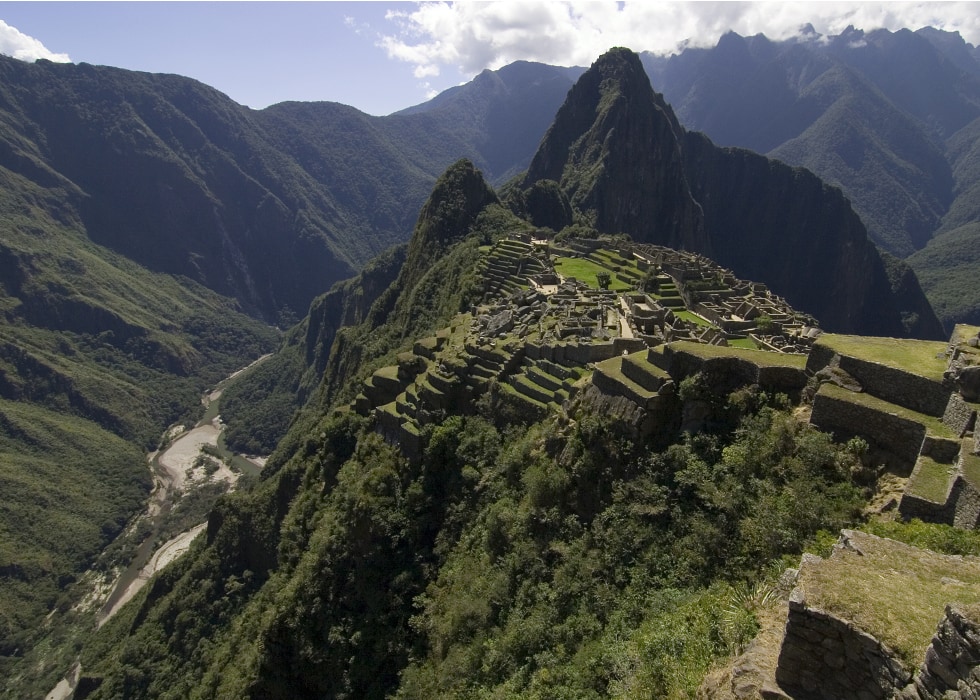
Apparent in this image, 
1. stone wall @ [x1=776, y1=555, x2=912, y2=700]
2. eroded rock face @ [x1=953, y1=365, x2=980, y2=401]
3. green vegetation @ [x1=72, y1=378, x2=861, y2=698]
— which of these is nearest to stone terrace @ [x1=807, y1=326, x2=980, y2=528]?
eroded rock face @ [x1=953, y1=365, x2=980, y2=401]

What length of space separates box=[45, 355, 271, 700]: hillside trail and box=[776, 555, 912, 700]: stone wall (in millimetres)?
67292

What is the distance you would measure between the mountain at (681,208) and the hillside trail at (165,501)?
315ft

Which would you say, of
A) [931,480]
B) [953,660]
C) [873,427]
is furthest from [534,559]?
[953,660]

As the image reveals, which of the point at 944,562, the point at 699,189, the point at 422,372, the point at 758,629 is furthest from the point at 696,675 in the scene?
the point at 699,189

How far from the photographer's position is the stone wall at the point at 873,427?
12.6 m

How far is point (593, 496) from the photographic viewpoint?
1773 cm

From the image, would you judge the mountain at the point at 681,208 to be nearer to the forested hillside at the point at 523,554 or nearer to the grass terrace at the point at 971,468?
the forested hillside at the point at 523,554

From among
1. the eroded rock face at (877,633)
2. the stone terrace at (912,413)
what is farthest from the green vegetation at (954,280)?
the eroded rock face at (877,633)

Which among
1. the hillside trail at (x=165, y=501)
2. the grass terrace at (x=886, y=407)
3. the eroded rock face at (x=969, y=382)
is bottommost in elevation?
the hillside trail at (x=165, y=501)

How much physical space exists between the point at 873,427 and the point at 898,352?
287 centimetres

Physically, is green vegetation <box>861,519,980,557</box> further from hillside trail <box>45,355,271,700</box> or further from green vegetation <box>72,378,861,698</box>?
hillside trail <box>45,355,271,700</box>

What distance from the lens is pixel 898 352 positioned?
1481 cm

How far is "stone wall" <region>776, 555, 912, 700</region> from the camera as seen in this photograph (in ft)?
23.9

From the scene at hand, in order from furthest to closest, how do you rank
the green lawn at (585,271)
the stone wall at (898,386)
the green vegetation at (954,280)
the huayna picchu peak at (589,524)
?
the green vegetation at (954,280)
the green lawn at (585,271)
the stone wall at (898,386)
the huayna picchu peak at (589,524)
